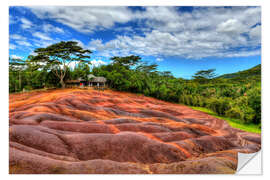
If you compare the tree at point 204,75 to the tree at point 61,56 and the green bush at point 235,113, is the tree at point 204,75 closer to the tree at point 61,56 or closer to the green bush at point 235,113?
the green bush at point 235,113

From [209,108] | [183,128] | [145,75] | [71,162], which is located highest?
[145,75]

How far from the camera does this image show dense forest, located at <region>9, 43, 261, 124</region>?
154 inches

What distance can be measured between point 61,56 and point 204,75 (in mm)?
5187

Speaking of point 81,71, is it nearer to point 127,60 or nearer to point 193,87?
point 127,60

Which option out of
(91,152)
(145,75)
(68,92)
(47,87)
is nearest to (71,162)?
(91,152)

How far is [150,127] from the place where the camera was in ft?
12.1

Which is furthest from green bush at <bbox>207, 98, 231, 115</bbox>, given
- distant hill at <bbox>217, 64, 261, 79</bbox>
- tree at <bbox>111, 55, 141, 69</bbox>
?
tree at <bbox>111, 55, 141, 69</bbox>

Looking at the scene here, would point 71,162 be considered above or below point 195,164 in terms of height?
above

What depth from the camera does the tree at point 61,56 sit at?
13.5ft

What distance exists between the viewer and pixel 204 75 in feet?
15.6

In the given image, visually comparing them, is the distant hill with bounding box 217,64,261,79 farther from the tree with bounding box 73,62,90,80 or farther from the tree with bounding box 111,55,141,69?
the tree with bounding box 73,62,90,80

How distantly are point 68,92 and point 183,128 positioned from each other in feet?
12.8

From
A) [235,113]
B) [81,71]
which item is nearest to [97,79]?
[81,71]
